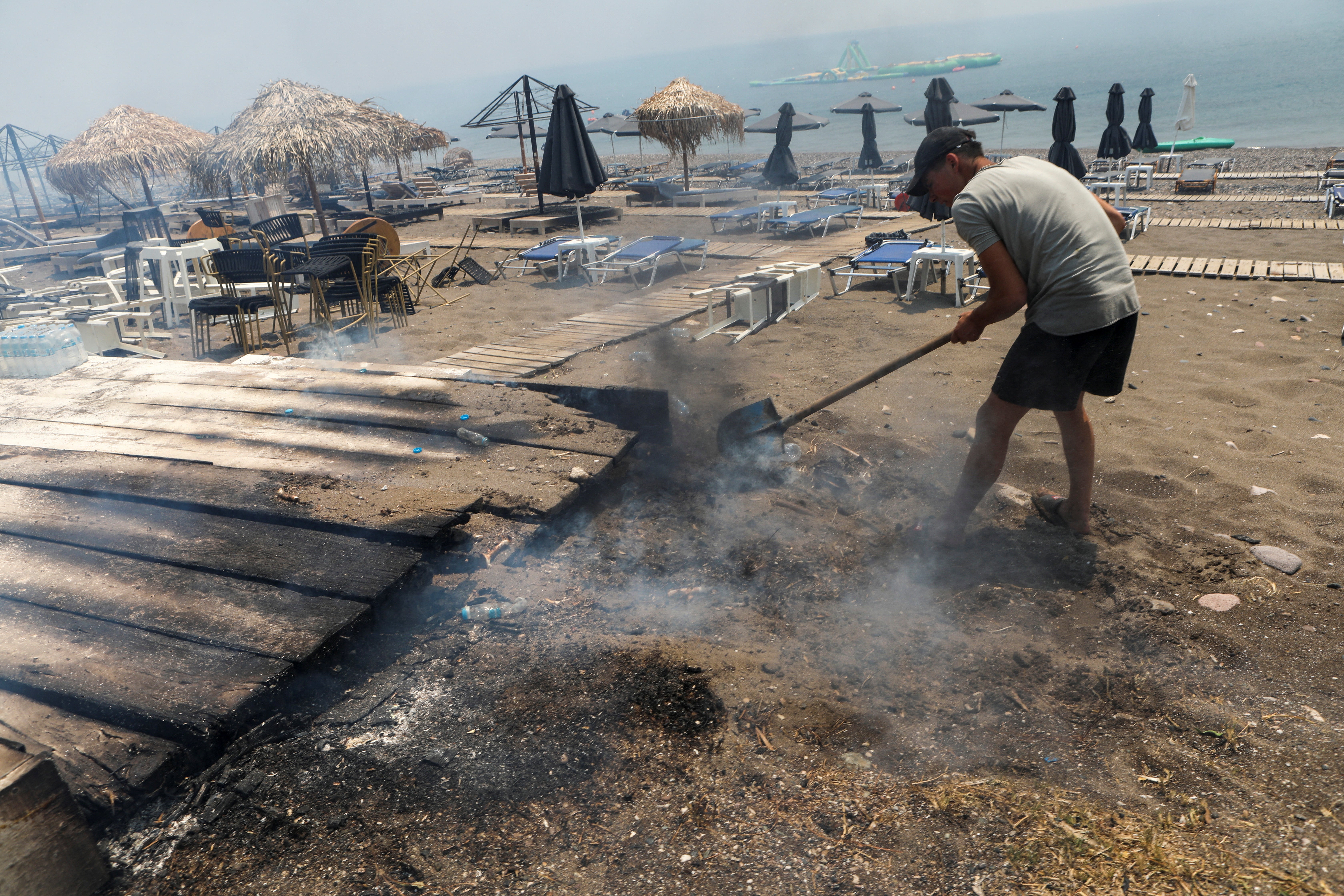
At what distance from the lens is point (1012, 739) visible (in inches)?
86.7

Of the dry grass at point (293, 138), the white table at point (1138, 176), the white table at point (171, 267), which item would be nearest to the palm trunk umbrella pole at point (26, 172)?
the dry grass at point (293, 138)

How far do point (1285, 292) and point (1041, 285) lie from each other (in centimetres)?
A: 582

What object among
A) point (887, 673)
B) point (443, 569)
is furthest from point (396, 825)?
point (887, 673)

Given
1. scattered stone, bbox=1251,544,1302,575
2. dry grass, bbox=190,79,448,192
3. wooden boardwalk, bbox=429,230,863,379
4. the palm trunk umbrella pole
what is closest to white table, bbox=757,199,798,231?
wooden boardwalk, bbox=429,230,863,379

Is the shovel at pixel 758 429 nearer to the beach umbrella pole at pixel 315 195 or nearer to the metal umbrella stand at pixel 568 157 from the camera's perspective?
the metal umbrella stand at pixel 568 157

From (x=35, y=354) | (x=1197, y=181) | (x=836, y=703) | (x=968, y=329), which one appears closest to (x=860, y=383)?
(x=968, y=329)

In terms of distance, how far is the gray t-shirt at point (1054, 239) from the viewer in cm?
271

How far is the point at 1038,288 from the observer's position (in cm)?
284

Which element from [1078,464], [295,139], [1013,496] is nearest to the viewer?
[1078,464]

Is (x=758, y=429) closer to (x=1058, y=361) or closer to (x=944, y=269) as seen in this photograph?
(x=1058, y=361)

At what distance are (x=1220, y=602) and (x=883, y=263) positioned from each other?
5589mm

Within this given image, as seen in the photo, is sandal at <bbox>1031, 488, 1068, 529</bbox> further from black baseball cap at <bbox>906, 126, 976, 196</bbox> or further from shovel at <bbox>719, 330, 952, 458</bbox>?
black baseball cap at <bbox>906, 126, 976, 196</bbox>

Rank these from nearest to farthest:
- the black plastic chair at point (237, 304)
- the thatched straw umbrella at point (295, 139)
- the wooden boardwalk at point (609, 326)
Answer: the wooden boardwalk at point (609, 326)
the black plastic chair at point (237, 304)
the thatched straw umbrella at point (295, 139)

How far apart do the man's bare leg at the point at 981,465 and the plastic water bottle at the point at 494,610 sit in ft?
5.70
